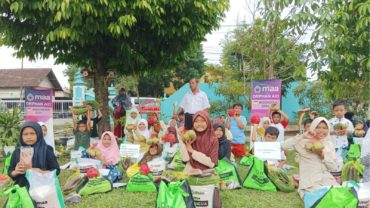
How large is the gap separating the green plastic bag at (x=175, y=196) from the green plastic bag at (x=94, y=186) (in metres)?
1.56

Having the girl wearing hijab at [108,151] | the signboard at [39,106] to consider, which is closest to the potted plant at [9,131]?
the signboard at [39,106]

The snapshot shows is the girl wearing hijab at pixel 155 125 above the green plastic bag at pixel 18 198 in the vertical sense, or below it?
above

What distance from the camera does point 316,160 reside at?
12.7 feet

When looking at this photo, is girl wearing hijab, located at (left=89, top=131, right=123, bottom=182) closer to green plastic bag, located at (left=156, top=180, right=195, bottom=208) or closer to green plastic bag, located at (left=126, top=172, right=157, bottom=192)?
green plastic bag, located at (left=126, top=172, right=157, bottom=192)

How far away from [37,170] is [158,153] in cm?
263

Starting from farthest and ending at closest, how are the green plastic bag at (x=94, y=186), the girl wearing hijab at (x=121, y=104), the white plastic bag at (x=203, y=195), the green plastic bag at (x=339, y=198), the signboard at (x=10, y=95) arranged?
the signboard at (x=10, y=95) → the girl wearing hijab at (x=121, y=104) → the green plastic bag at (x=94, y=186) → the white plastic bag at (x=203, y=195) → the green plastic bag at (x=339, y=198)

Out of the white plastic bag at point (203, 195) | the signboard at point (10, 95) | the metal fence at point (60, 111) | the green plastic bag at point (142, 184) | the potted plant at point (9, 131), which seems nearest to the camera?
the white plastic bag at point (203, 195)

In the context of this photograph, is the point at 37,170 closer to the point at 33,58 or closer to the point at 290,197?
the point at 290,197

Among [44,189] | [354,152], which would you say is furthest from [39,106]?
[354,152]

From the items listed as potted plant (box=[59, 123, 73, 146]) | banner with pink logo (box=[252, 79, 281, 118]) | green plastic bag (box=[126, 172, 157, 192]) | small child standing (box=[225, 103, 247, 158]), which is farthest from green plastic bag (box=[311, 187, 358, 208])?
potted plant (box=[59, 123, 73, 146])

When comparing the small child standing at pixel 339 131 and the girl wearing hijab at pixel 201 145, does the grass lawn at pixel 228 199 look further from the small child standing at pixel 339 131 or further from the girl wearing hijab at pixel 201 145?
the small child standing at pixel 339 131

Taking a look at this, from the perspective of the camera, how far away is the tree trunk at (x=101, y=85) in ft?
25.6

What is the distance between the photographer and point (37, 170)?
2971 mm

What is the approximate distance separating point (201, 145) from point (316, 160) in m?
1.63
